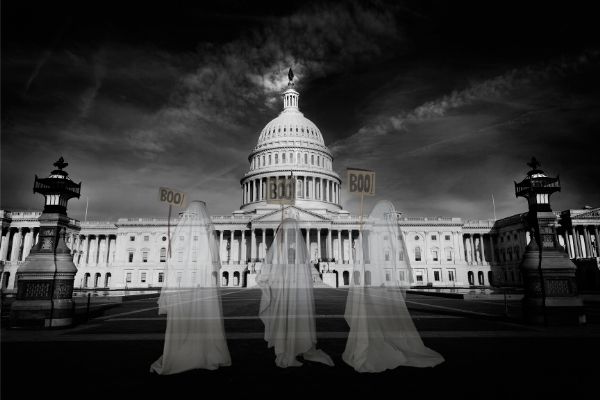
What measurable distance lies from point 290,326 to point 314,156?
95571 mm

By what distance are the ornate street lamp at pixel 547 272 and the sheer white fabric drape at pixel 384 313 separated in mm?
8761

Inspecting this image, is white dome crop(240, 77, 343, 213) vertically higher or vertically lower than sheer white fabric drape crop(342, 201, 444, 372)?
higher

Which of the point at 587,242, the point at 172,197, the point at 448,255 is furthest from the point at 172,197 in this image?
the point at 587,242

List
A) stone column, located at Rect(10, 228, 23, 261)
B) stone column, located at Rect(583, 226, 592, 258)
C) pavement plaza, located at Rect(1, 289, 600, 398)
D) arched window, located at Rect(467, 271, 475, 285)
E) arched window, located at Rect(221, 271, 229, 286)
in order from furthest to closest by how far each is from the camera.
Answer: arched window, located at Rect(467, 271, 475, 285), stone column, located at Rect(10, 228, 23, 261), arched window, located at Rect(221, 271, 229, 286), stone column, located at Rect(583, 226, 592, 258), pavement plaza, located at Rect(1, 289, 600, 398)

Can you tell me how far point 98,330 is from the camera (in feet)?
44.9

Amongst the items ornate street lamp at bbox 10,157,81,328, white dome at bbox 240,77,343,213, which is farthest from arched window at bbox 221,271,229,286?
ornate street lamp at bbox 10,157,81,328

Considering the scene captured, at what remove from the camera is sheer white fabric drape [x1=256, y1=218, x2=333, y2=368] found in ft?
28.0

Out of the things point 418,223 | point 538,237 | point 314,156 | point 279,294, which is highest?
point 314,156

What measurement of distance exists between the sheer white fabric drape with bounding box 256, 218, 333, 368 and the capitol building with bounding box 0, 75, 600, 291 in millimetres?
64532

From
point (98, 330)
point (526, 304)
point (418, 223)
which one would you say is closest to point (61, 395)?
point (98, 330)

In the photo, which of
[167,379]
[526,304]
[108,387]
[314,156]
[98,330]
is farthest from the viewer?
[314,156]

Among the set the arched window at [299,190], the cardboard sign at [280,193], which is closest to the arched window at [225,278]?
the arched window at [299,190]

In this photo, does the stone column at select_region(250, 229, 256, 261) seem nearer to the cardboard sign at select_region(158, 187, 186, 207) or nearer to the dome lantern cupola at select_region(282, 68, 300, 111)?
the dome lantern cupola at select_region(282, 68, 300, 111)

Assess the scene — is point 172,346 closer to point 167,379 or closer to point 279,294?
point 167,379
